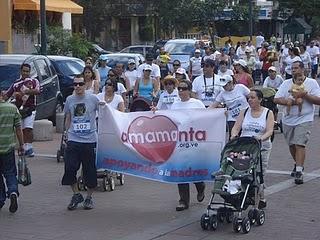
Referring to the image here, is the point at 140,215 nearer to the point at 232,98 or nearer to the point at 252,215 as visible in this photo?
the point at 252,215

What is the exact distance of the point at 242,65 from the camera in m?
17.0

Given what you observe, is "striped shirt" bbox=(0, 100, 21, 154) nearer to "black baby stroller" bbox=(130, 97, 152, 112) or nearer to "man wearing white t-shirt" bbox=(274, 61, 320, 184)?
"man wearing white t-shirt" bbox=(274, 61, 320, 184)

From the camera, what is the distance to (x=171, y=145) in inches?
417

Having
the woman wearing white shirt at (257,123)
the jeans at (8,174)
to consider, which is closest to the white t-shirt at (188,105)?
the woman wearing white shirt at (257,123)

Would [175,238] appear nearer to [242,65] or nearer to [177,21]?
[242,65]

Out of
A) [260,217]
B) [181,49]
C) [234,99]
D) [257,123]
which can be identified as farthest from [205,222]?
[181,49]

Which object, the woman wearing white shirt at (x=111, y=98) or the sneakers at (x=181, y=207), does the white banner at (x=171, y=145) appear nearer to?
the sneakers at (x=181, y=207)

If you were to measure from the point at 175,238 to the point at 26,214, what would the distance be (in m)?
2.36

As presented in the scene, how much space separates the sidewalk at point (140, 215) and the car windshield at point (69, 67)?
9.59m

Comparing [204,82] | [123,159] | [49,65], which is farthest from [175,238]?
[49,65]

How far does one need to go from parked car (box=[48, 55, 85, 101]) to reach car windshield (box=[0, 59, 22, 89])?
11.7 feet

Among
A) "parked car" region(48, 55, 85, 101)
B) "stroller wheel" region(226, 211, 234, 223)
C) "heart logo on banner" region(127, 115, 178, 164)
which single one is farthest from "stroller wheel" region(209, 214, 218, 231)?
"parked car" region(48, 55, 85, 101)

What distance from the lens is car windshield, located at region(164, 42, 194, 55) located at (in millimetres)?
34500

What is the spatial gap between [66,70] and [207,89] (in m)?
9.40
